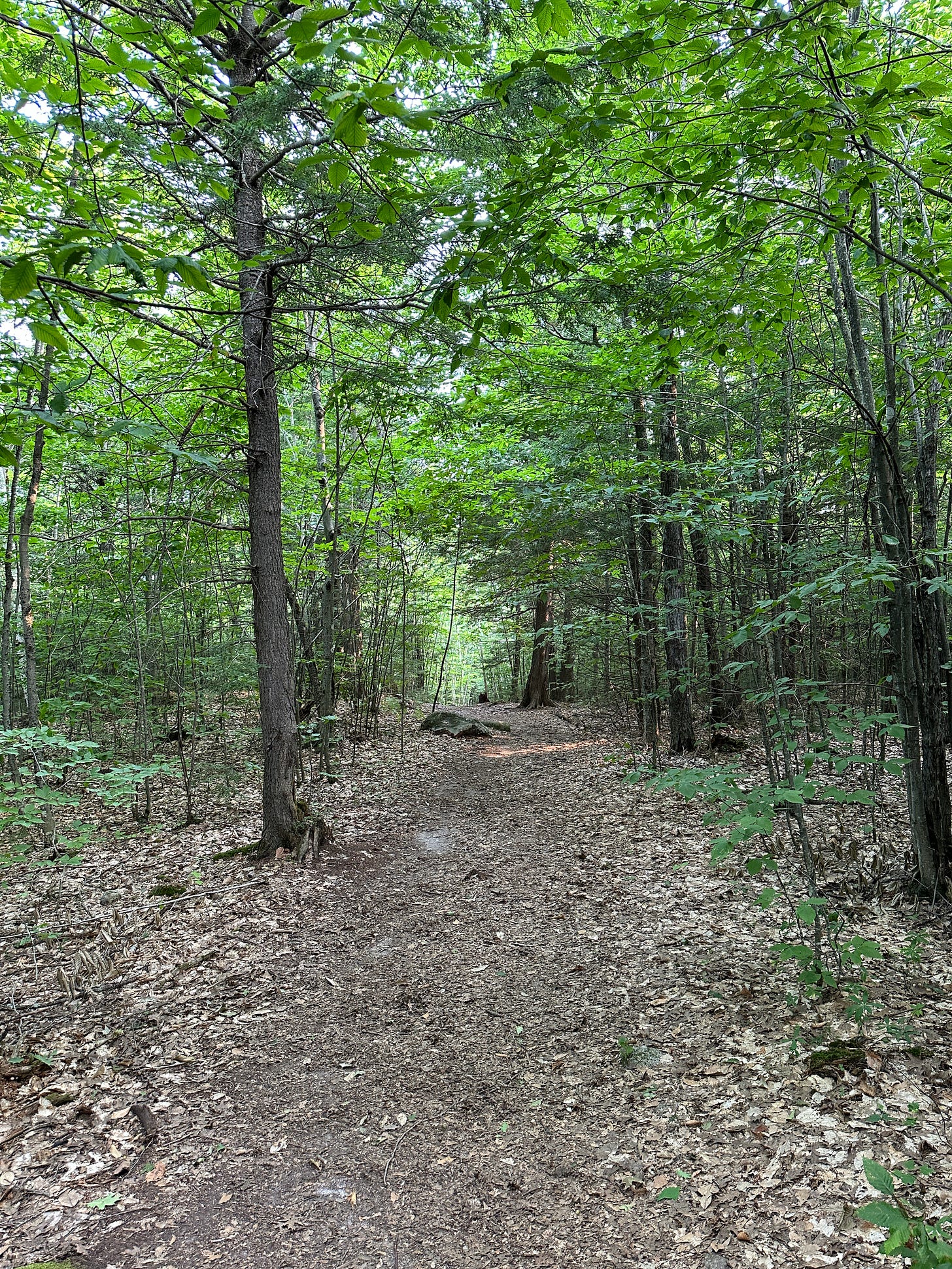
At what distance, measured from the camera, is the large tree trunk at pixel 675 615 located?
880 cm

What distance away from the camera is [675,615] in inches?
368

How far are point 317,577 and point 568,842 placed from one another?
736cm

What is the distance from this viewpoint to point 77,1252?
2.68 metres

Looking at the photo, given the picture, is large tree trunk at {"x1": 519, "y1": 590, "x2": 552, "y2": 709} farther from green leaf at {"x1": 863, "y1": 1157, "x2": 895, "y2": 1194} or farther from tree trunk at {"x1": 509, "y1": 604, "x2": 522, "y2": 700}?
green leaf at {"x1": 863, "y1": 1157, "x2": 895, "y2": 1194}

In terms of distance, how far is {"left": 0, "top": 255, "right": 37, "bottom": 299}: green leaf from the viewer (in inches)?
82.7

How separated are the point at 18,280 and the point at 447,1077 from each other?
14.3ft

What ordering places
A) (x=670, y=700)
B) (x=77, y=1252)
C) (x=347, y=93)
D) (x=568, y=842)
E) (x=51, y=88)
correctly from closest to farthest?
(x=347, y=93) → (x=77, y=1252) → (x=51, y=88) → (x=568, y=842) → (x=670, y=700)

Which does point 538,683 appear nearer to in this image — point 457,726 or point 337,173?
point 457,726

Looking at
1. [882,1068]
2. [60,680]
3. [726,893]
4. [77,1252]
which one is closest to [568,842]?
[726,893]

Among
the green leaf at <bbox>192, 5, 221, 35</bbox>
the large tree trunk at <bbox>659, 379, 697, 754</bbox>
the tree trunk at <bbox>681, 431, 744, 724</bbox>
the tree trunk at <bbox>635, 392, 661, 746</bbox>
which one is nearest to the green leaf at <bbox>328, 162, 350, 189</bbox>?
the green leaf at <bbox>192, 5, 221, 35</bbox>

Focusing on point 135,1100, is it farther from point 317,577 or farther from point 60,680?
point 317,577

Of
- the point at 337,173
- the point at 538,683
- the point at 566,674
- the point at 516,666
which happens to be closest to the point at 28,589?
the point at 337,173

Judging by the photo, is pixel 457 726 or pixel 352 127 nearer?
pixel 352 127

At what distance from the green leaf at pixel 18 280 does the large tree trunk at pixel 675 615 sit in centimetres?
741
